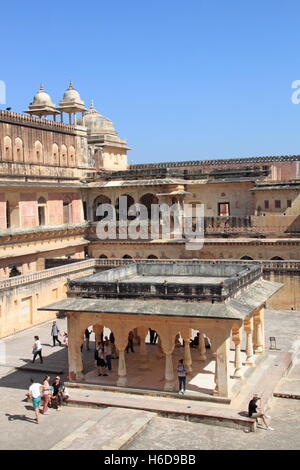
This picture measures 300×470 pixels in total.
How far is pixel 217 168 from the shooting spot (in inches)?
1496

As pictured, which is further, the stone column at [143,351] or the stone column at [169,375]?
the stone column at [143,351]

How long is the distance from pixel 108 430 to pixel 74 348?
3.54 m

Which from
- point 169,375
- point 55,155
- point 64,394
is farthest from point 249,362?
point 55,155

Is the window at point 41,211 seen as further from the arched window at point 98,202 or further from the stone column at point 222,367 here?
the stone column at point 222,367

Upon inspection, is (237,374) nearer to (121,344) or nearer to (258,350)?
(258,350)

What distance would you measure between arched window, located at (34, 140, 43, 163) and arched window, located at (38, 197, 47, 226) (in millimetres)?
2086

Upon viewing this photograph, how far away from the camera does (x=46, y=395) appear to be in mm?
15031

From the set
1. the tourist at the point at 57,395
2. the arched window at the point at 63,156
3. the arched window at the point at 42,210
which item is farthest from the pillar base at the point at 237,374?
the arched window at the point at 63,156

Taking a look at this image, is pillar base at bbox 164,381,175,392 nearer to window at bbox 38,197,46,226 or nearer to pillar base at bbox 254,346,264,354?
pillar base at bbox 254,346,264,354

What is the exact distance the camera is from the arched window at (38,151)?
31891mm

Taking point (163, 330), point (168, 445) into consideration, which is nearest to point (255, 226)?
point (163, 330)

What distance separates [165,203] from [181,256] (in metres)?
3.36

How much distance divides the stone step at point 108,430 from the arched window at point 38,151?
1962cm

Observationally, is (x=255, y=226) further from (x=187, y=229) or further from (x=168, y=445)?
(x=168, y=445)
